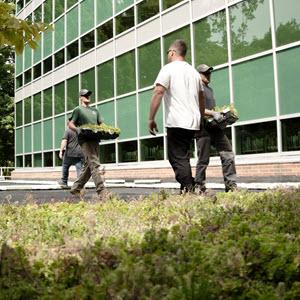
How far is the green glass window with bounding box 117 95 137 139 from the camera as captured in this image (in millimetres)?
18281

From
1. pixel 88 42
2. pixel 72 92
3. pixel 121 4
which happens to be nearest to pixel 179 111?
pixel 121 4

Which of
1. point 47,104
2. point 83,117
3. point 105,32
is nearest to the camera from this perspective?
point 83,117

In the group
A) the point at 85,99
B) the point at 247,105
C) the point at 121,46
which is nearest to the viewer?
the point at 85,99

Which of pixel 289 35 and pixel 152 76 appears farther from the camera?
pixel 152 76

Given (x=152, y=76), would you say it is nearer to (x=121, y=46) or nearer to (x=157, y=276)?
(x=121, y=46)

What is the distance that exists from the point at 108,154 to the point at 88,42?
560 centimetres

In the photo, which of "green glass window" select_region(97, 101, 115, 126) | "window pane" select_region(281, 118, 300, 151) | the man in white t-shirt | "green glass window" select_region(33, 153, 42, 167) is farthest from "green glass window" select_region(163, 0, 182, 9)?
"green glass window" select_region(33, 153, 42, 167)

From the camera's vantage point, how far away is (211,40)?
14930 millimetres

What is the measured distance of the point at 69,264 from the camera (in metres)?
2.37

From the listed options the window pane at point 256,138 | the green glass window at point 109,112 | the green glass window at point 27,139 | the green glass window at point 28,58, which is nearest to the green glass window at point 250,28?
the window pane at point 256,138

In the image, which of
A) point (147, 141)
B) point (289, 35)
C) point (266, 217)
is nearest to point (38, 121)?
point (147, 141)

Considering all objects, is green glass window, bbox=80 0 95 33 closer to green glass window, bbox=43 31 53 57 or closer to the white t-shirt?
green glass window, bbox=43 31 53 57

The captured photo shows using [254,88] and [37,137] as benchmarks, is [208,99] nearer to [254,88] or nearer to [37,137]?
[254,88]

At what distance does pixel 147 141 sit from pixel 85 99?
30.4ft
